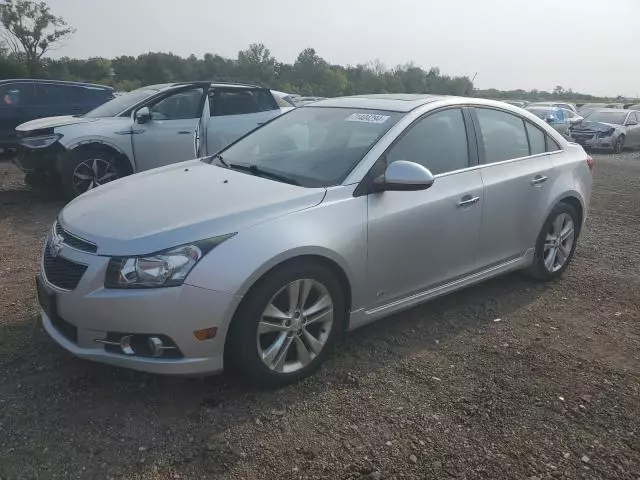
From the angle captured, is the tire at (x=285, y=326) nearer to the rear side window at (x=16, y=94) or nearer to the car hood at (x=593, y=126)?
the rear side window at (x=16, y=94)

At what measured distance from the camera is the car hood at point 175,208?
2910 millimetres

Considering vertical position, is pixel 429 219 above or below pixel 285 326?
above

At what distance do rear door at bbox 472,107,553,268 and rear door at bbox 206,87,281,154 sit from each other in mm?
4249

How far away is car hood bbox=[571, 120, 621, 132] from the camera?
61.2ft

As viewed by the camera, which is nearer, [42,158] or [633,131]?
[42,158]

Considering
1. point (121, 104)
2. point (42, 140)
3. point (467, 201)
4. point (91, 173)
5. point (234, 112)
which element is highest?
point (121, 104)

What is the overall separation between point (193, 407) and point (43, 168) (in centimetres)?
566

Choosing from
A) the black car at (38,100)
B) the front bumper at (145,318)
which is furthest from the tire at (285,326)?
the black car at (38,100)

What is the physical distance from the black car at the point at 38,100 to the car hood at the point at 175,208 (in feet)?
27.7

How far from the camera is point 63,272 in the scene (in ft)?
9.99

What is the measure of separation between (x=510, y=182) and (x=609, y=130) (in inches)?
654

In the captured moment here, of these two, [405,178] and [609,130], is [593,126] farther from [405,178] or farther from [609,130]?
[405,178]

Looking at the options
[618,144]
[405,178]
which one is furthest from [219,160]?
[618,144]

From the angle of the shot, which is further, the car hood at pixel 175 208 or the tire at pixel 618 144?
the tire at pixel 618 144
